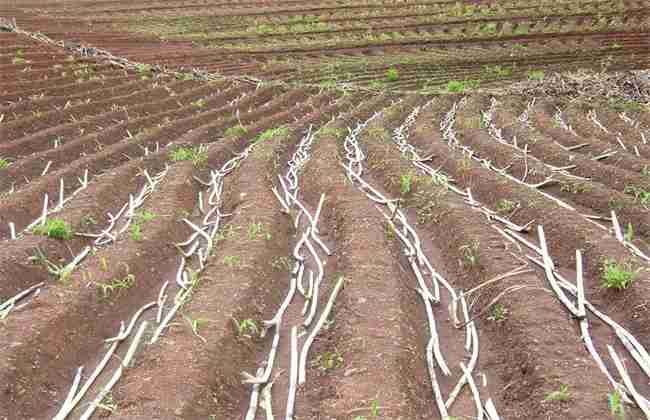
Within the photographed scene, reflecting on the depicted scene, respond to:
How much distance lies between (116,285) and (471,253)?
10.7 ft

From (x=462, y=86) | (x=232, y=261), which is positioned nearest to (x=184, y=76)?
(x=462, y=86)

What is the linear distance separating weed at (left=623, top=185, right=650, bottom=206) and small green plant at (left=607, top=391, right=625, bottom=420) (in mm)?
3377

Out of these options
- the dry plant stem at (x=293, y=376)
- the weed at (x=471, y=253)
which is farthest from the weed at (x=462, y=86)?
the dry plant stem at (x=293, y=376)

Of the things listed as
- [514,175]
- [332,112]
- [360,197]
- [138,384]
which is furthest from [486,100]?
[138,384]

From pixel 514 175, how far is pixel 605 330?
3696 millimetres

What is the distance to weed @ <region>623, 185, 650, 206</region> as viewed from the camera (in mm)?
6019

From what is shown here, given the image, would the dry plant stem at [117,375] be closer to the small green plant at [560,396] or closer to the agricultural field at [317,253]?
the agricultural field at [317,253]

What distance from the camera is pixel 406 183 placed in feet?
22.1

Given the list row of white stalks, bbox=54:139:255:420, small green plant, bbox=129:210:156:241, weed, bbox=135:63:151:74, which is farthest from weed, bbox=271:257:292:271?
weed, bbox=135:63:151:74

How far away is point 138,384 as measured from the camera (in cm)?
356

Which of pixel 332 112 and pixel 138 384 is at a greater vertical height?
pixel 332 112

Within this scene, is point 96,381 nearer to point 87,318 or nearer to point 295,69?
point 87,318

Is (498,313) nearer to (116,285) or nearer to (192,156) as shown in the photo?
(116,285)

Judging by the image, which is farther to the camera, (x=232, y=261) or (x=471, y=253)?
(x=471, y=253)
